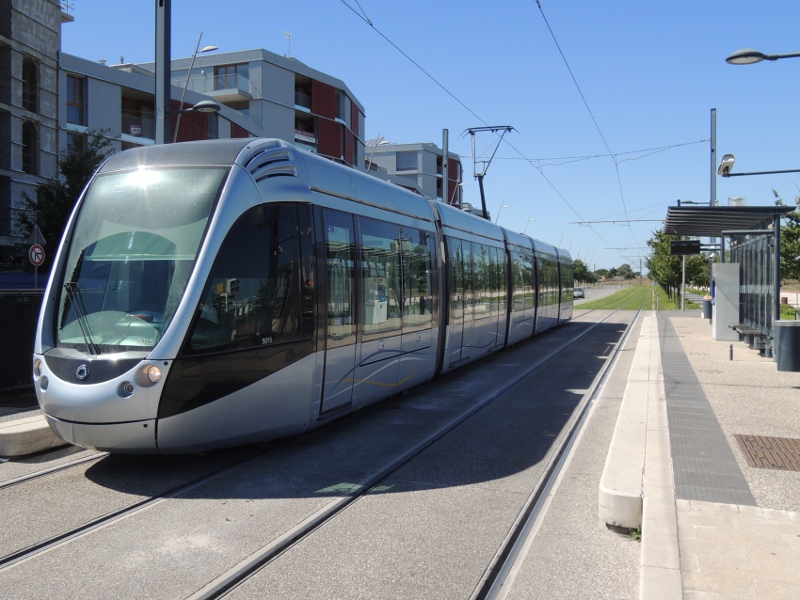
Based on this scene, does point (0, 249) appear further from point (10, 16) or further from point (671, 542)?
point (671, 542)

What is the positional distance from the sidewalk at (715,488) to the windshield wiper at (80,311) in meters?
4.31

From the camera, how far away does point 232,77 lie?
48.9 metres

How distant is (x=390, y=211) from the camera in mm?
10008

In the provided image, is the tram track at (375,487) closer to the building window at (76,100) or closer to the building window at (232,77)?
the building window at (76,100)

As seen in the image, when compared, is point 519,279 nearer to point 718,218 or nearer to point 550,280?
point 718,218

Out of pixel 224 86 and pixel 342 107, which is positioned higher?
pixel 342 107

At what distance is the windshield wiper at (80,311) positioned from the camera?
6.20 metres

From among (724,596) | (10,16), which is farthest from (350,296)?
(10,16)

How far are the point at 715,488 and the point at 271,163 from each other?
491cm

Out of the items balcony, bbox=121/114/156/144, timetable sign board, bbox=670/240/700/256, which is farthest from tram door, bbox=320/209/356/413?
balcony, bbox=121/114/156/144

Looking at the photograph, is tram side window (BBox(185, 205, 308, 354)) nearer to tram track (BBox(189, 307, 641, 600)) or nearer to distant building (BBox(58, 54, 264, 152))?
tram track (BBox(189, 307, 641, 600))

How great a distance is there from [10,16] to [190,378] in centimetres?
2998

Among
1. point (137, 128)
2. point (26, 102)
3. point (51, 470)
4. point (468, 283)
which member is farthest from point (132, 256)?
point (137, 128)

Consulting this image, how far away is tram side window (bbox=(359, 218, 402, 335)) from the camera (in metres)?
8.92
